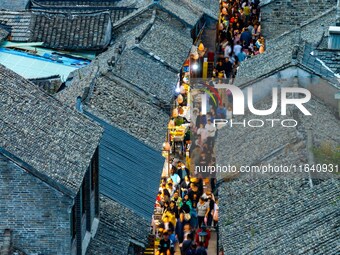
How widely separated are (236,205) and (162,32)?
22233 millimetres

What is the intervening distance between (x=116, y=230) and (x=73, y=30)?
80.8 feet

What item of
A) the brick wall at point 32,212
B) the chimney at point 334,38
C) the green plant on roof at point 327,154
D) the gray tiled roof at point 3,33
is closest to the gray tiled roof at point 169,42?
the gray tiled roof at point 3,33

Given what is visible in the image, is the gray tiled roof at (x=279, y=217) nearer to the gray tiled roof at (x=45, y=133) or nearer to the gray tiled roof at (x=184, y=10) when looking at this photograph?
the gray tiled roof at (x=45, y=133)

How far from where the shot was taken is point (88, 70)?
211 ft

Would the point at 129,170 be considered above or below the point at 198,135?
below

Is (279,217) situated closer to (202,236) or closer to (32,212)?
(202,236)

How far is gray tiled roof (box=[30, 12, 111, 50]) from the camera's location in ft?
234

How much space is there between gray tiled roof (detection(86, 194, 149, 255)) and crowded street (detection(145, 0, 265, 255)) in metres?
3.22

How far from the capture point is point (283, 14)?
80.6 m

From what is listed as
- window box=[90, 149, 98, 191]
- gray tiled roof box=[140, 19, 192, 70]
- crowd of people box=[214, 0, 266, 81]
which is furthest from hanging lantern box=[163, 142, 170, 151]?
window box=[90, 149, 98, 191]

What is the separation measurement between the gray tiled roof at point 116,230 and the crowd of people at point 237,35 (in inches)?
1022

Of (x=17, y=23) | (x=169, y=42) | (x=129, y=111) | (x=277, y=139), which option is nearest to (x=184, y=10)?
(x=169, y=42)

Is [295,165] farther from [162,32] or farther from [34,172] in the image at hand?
[162,32]

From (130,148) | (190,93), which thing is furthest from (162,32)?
(130,148)
